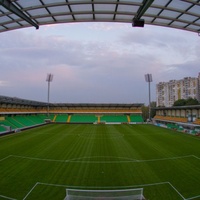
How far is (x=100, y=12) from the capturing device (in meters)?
6.51

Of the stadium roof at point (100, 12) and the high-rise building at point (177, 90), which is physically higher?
the high-rise building at point (177, 90)

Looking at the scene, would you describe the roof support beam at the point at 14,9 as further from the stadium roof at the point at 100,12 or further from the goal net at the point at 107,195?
the goal net at the point at 107,195

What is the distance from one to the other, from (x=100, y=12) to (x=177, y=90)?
339 ft

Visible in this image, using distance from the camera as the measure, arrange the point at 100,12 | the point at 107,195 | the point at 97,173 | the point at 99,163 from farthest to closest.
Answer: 1. the point at 99,163
2. the point at 97,173
3. the point at 107,195
4. the point at 100,12

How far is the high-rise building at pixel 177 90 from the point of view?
9175 centimetres

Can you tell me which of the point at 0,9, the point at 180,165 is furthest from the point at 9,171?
the point at 180,165

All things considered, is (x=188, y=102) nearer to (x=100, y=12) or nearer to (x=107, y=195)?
(x=107, y=195)

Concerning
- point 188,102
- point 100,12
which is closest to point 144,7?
point 100,12

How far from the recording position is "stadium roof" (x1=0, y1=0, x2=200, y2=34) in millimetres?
5883

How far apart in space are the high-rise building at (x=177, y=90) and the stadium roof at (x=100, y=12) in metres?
92.0

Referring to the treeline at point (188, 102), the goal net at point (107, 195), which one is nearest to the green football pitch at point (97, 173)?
the goal net at point (107, 195)

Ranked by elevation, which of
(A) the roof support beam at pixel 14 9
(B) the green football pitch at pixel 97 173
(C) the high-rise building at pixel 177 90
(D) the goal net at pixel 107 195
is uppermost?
(C) the high-rise building at pixel 177 90

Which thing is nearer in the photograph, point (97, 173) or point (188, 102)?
point (97, 173)

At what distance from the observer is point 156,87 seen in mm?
127062
